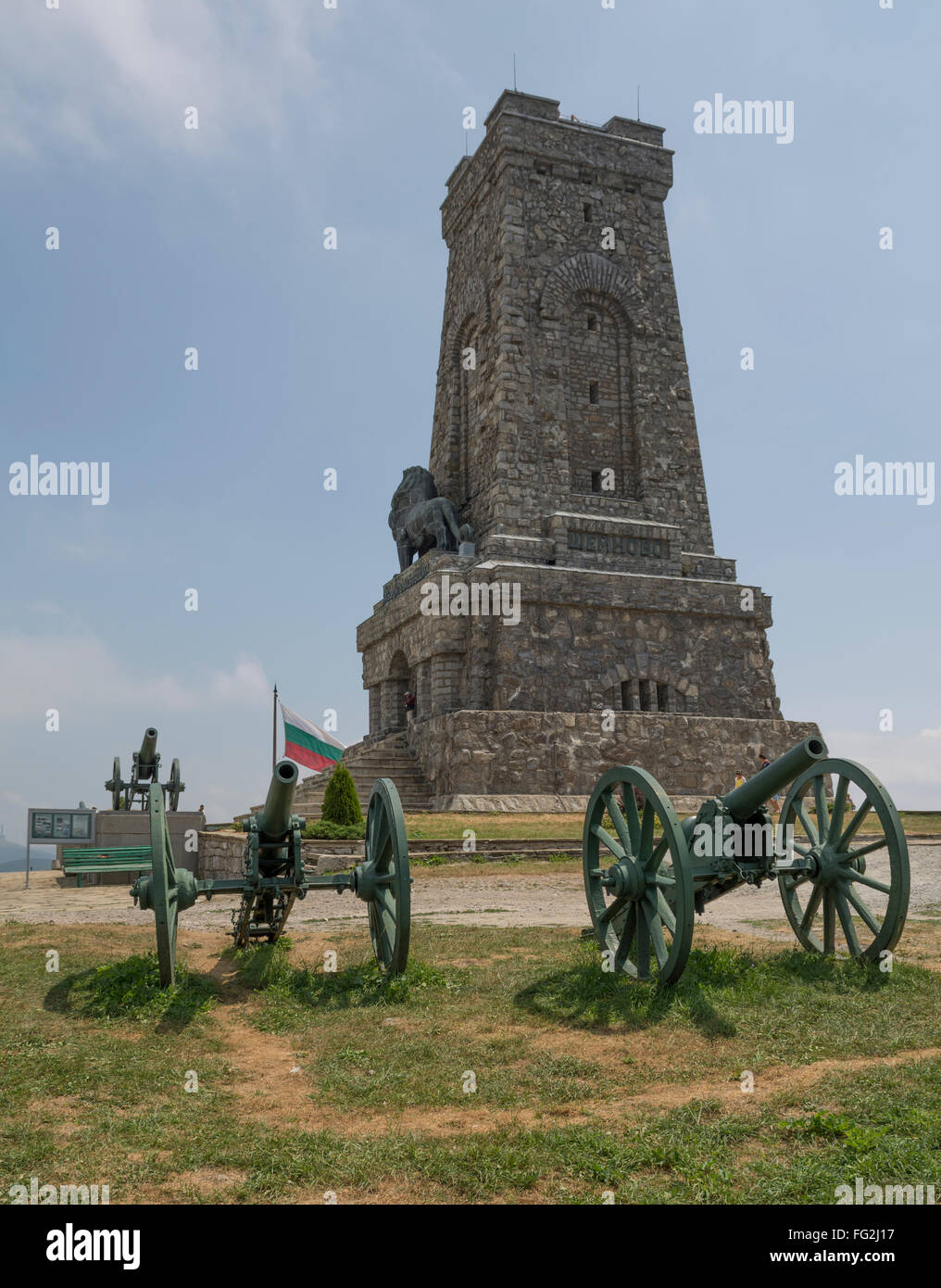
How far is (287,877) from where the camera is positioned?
663 cm

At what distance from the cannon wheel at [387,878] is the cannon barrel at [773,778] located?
2081 mm

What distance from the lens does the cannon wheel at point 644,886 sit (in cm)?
529

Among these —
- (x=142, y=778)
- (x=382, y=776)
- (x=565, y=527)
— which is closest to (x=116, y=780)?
(x=142, y=778)

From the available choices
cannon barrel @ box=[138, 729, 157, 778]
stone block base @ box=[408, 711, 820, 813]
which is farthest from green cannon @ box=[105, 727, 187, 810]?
stone block base @ box=[408, 711, 820, 813]

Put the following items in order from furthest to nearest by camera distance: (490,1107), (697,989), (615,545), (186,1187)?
1. (615,545)
2. (697,989)
3. (490,1107)
4. (186,1187)

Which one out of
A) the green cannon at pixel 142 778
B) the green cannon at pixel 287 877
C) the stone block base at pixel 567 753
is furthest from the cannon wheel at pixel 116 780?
the green cannon at pixel 287 877

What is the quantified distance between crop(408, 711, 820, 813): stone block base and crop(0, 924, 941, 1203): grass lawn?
12.6m

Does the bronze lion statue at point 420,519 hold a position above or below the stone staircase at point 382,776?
above

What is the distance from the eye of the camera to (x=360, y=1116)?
3980 millimetres

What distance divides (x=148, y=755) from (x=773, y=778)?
13.7 meters

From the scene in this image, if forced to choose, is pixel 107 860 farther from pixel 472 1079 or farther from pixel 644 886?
pixel 472 1079

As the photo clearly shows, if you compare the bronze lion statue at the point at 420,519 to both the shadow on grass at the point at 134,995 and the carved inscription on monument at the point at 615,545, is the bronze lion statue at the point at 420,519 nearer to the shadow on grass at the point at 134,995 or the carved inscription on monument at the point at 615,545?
the carved inscription on monument at the point at 615,545

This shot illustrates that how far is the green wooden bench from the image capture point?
11898mm

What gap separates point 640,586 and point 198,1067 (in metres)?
19.4
